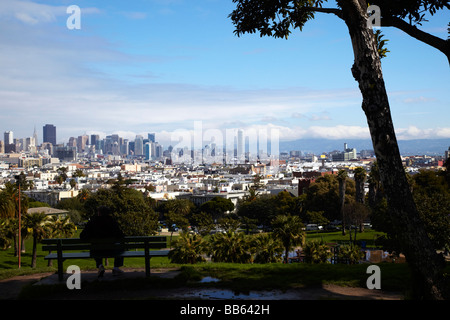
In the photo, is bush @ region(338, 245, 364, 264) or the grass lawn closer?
the grass lawn

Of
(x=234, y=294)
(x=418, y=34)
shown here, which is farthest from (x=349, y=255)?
(x=418, y=34)

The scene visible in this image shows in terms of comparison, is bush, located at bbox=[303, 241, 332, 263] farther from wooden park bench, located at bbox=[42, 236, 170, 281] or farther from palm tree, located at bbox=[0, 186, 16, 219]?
palm tree, located at bbox=[0, 186, 16, 219]

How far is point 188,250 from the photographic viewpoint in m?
10.9

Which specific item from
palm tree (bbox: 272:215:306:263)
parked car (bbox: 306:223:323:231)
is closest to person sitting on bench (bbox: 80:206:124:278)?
palm tree (bbox: 272:215:306:263)

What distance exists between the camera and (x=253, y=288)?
20.9 feet

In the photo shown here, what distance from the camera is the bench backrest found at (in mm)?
6688

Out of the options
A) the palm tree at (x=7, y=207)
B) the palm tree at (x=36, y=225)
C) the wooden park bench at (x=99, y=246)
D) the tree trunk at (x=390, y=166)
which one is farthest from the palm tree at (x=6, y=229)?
the tree trunk at (x=390, y=166)

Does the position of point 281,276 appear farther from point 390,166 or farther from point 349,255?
point 349,255

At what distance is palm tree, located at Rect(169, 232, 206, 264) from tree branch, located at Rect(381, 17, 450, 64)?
20.5 feet

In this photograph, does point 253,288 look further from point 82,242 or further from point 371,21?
point 371,21

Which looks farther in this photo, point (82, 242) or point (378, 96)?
point (82, 242)
